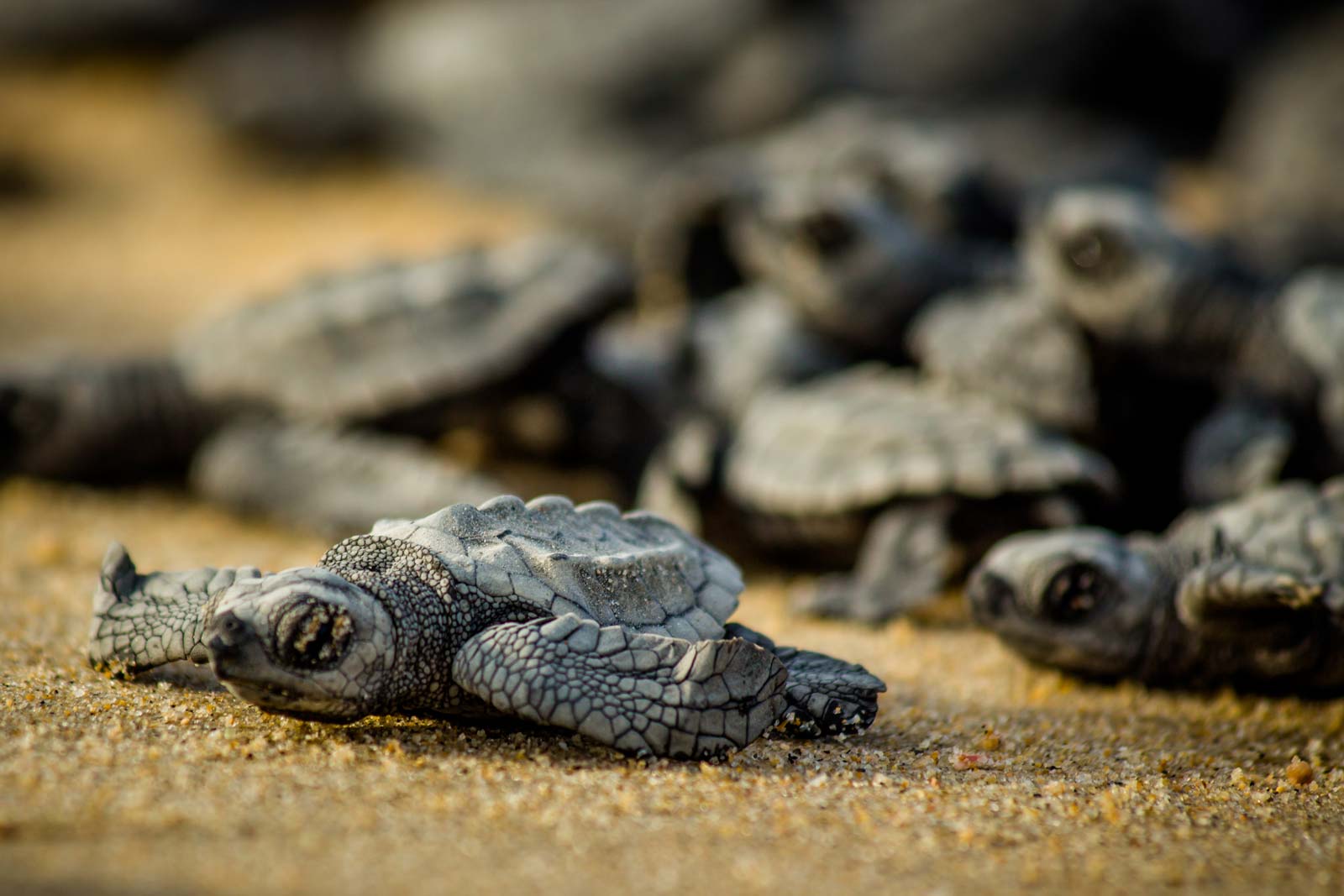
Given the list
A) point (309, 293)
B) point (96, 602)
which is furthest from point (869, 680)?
point (309, 293)

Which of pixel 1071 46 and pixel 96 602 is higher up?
pixel 1071 46

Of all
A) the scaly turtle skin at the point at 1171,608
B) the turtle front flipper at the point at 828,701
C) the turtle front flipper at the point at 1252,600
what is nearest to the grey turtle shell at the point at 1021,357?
the scaly turtle skin at the point at 1171,608

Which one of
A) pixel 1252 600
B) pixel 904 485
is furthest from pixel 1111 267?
pixel 1252 600

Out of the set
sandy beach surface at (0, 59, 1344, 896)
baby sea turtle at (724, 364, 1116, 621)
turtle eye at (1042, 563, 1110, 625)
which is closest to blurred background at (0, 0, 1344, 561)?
baby sea turtle at (724, 364, 1116, 621)

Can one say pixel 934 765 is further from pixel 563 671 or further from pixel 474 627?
pixel 474 627

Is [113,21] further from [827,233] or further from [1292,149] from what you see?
[1292,149]

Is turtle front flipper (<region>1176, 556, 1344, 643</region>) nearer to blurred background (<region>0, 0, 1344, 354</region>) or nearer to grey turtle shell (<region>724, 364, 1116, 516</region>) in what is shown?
grey turtle shell (<region>724, 364, 1116, 516</region>)
